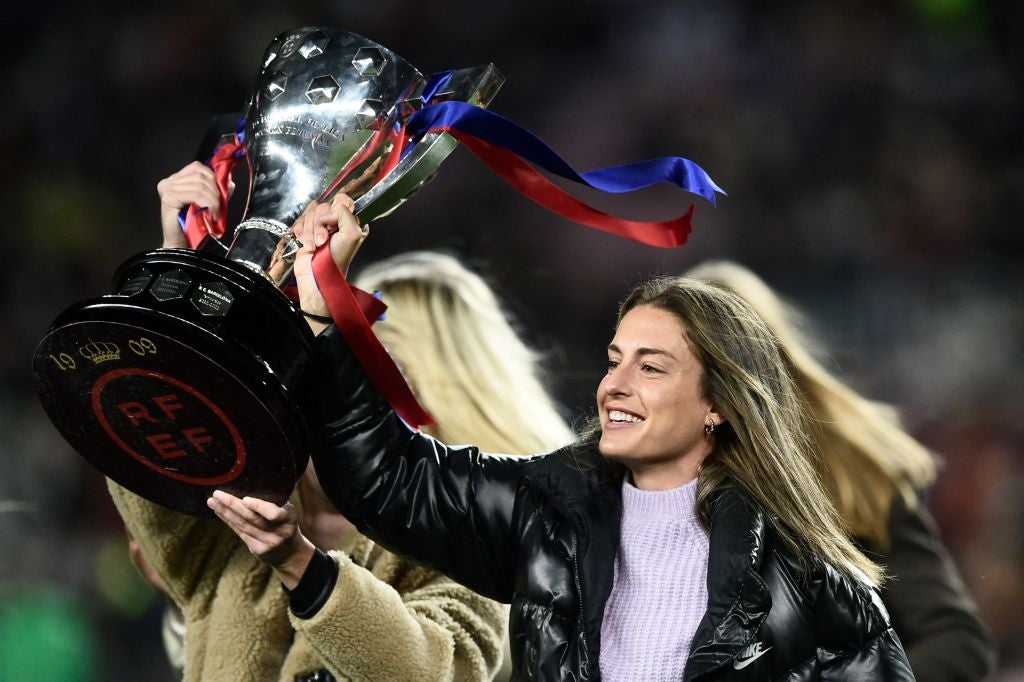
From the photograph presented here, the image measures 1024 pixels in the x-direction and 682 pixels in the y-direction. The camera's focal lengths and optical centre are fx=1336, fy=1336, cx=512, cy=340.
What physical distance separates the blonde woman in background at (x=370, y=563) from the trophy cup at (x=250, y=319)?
2.6 inches

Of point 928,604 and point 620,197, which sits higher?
point 620,197

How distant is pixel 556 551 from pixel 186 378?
471 mm

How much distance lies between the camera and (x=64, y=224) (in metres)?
4.20

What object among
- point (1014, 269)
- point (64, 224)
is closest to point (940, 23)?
point (1014, 269)


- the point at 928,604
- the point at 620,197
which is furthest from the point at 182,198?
→ the point at 620,197

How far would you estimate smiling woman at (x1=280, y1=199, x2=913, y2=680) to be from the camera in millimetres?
1484

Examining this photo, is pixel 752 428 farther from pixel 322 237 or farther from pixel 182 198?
pixel 182 198

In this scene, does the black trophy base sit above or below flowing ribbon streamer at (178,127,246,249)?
below

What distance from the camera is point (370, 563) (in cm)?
198

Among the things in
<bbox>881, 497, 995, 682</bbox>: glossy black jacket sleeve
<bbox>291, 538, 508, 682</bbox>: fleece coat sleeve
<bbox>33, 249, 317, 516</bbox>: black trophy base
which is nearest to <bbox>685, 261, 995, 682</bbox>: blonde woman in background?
<bbox>881, 497, 995, 682</bbox>: glossy black jacket sleeve

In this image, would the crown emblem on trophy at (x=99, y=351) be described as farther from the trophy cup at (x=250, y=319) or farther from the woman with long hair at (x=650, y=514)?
the woman with long hair at (x=650, y=514)

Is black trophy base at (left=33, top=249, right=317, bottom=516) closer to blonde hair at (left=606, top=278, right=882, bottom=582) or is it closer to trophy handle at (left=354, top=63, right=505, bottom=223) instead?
trophy handle at (left=354, top=63, right=505, bottom=223)

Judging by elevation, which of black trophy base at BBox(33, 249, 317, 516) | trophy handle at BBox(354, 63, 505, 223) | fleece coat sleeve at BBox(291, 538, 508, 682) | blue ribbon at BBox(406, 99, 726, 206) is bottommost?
fleece coat sleeve at BBox(291, 538, 508, 682)

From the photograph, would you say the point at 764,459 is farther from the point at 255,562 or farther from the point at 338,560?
the point at 255,562
